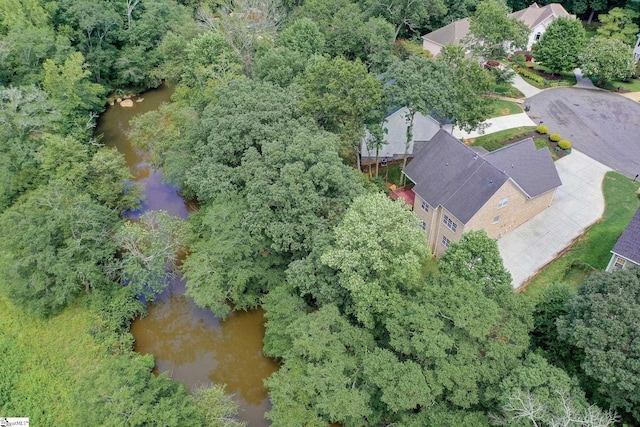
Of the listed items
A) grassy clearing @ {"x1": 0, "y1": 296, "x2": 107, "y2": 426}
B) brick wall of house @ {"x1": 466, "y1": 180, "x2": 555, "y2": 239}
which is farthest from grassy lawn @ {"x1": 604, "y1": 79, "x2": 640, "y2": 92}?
grassy clearing @ {"x1": 0, "y1": 296, "x2": 107, "y2": 426}

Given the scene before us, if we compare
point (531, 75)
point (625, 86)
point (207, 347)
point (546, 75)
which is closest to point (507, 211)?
point (207, 347)

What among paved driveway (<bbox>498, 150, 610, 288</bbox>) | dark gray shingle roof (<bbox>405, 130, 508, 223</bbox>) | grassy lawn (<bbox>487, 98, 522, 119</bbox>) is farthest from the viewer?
grassy lawn (<bbox>487, 98, 522, 119</bbox>)

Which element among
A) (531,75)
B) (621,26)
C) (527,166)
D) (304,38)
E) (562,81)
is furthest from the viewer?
(621,26)

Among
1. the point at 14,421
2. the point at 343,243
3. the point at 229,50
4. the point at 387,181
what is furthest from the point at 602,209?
the point at 14,421

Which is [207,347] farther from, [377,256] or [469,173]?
[469,173]

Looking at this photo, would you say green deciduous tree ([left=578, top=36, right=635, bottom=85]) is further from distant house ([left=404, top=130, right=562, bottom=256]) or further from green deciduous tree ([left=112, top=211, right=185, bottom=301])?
green deciduous tree ([left=112, top=211, right=185, bottom=301])

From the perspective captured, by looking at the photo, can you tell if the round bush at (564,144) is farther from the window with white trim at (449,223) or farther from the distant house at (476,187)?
the window with white trim at (449,223)
